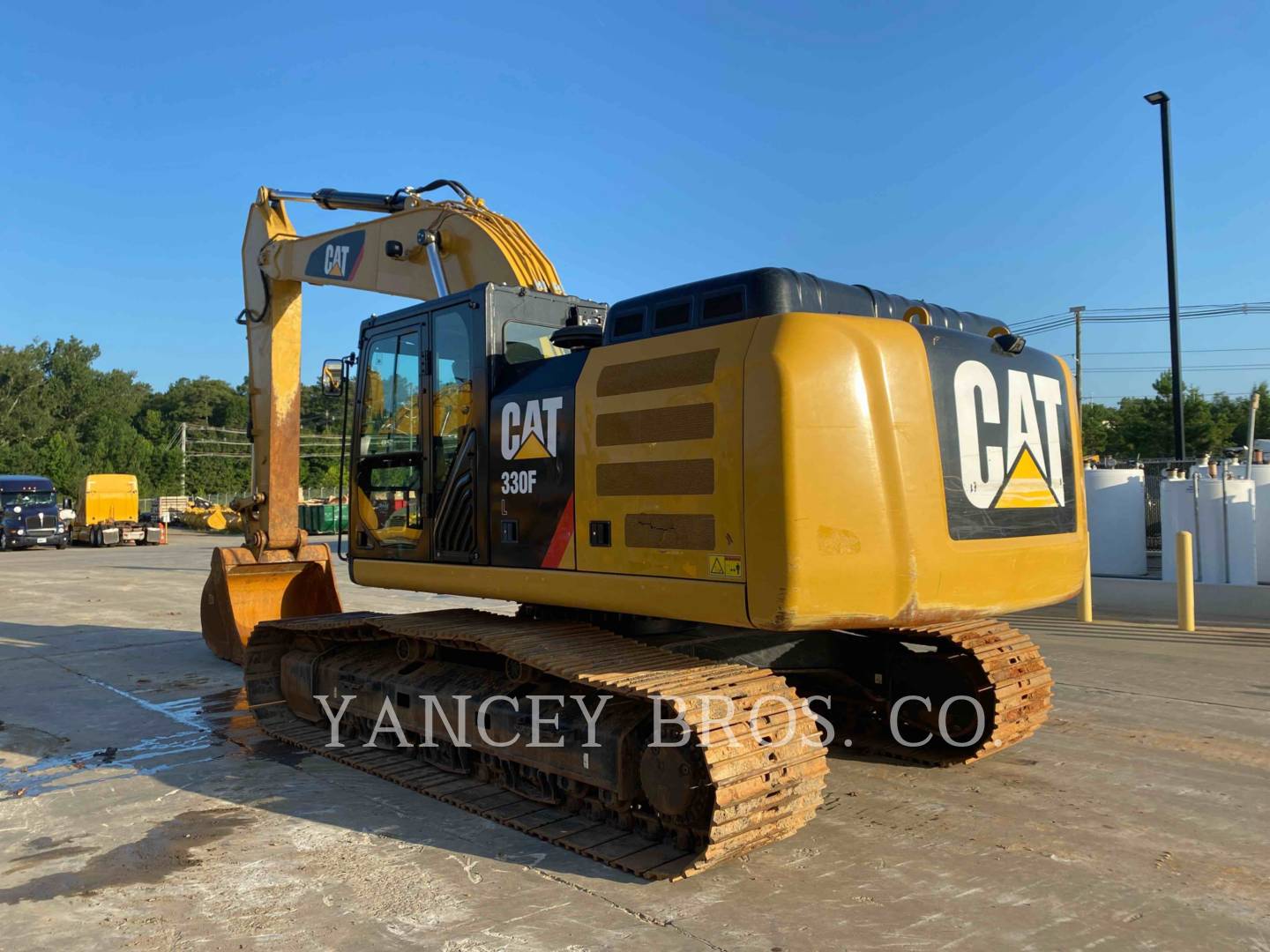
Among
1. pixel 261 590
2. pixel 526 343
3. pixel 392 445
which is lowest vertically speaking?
pixel 261 590

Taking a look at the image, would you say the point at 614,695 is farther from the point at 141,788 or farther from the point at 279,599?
the point at 279,599

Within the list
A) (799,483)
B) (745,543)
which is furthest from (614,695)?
(799,483)

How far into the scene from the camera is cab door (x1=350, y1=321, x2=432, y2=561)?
607cm

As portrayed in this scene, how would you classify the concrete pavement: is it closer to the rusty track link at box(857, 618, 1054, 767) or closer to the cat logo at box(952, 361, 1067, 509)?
the rusty track link at box(857, 618, 1054, 767)

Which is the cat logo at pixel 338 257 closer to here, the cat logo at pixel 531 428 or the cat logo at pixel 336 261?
the cat logo at pixel 336 261

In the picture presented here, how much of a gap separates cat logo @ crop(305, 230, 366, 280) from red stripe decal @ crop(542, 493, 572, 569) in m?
4.48

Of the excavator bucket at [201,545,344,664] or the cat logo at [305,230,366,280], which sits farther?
the excavator bucket at [201,545,344,664]

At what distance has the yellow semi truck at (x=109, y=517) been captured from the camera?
35.0m

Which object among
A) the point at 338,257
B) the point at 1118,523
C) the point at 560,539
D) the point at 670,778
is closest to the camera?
the point at 670,778

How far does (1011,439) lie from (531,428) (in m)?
2.56

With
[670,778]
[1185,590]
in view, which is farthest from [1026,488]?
[1185,590]

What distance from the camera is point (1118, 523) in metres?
14.6

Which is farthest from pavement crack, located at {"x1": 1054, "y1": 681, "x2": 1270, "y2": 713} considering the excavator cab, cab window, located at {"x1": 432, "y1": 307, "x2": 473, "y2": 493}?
cab window, located at {"x1": 432, "y1": 307, "x2": 473, "y2": 493}

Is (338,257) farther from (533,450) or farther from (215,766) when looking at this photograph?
(215,766)
